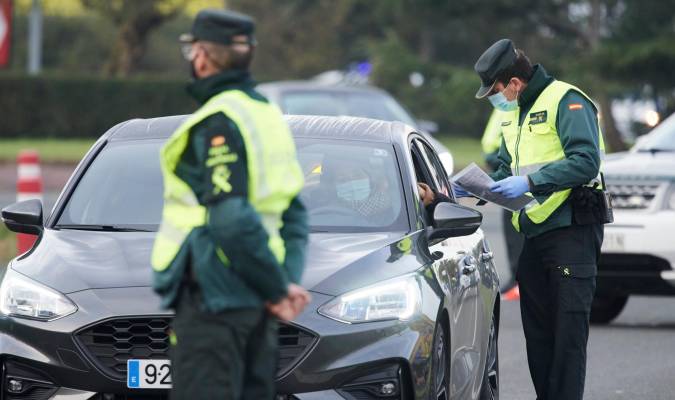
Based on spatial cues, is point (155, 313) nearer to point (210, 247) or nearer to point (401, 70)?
point (210, 247)

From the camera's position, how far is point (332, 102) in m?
19.9

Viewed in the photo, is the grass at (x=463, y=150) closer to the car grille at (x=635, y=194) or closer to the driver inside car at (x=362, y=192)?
the car grille at (x=635, y=194)

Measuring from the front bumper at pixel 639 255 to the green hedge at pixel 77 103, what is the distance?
2713 centimetres

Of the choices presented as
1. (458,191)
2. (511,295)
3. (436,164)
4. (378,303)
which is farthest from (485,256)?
(511,295)

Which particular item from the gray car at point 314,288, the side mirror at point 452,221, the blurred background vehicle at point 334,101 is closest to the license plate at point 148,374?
the gray car at point 314,288

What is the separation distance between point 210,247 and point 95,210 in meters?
2.94

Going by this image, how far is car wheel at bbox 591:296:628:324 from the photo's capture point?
12281 mm

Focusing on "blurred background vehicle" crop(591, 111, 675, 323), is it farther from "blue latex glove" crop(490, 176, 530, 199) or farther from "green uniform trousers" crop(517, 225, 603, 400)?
"blue latex glove" crop(490, 176, 530, 199)

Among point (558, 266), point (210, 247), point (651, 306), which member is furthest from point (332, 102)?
point (210, 247)

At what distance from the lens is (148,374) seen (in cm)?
620

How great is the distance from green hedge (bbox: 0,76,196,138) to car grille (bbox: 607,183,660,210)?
27.0 metres

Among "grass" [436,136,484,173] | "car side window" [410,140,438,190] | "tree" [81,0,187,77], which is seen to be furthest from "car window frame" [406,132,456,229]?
"tree" [81,0,187,77]

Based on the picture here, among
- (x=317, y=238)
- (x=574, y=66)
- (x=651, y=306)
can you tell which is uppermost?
(x=574, y=66)

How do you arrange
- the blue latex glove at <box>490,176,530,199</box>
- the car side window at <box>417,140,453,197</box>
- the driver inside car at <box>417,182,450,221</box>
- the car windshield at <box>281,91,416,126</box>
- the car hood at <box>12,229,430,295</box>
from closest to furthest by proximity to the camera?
the car hood at <box>12,229,430,295</box> < the blue latex glove at <box>490,176,530,199</box> < the driver inside car at <box>417,182,450,221</box> < the car side window at <box>417,140,453,197</box> < the car windshield at <box>281,91,416,126</box>
